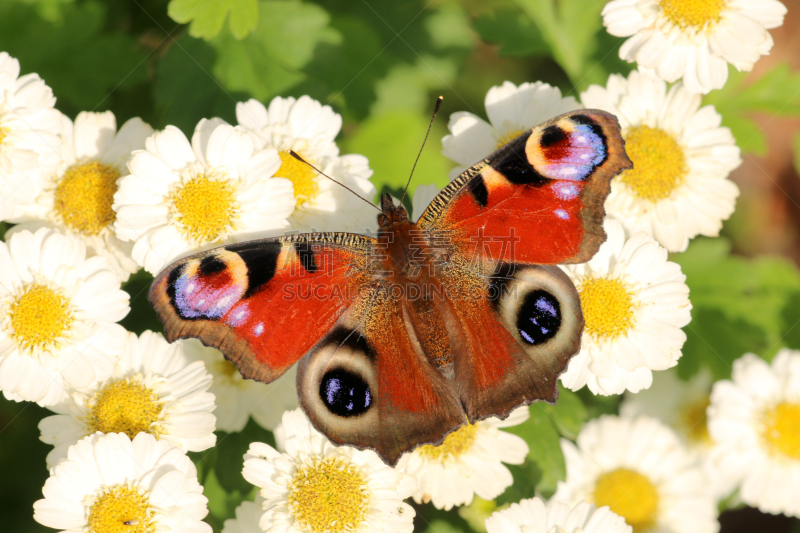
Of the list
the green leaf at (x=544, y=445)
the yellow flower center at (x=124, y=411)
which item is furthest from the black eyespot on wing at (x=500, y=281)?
the yellow flower center at (x=124, y=411)

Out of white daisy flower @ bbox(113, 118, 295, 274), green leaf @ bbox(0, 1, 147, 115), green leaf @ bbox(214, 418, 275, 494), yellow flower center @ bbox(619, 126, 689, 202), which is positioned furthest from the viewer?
green leaf @ bbox(0, 1, 147, 115)

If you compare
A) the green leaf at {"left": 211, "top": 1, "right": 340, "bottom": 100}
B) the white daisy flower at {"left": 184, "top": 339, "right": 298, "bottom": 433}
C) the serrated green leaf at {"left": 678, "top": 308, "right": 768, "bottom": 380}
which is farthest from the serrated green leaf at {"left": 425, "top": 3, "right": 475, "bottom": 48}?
the white daisy flower at {"left": 184, "top": 339, "right": 298, "bottom": 433}

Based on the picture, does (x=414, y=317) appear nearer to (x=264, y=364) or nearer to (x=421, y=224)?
(x=421, y=224)

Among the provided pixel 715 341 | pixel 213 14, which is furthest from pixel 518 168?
pixel 715 341

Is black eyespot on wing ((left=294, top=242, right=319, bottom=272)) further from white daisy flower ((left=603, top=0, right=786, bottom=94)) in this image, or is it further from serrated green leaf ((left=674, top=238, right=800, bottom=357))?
serrated green leaf ((left=674, top=238, right=800, bottom=357))

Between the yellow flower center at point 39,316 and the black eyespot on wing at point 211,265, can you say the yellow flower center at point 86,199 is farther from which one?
the black eyespot on wing at point 211,265

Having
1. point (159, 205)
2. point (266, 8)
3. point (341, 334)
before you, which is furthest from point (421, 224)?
point (266, 8)
